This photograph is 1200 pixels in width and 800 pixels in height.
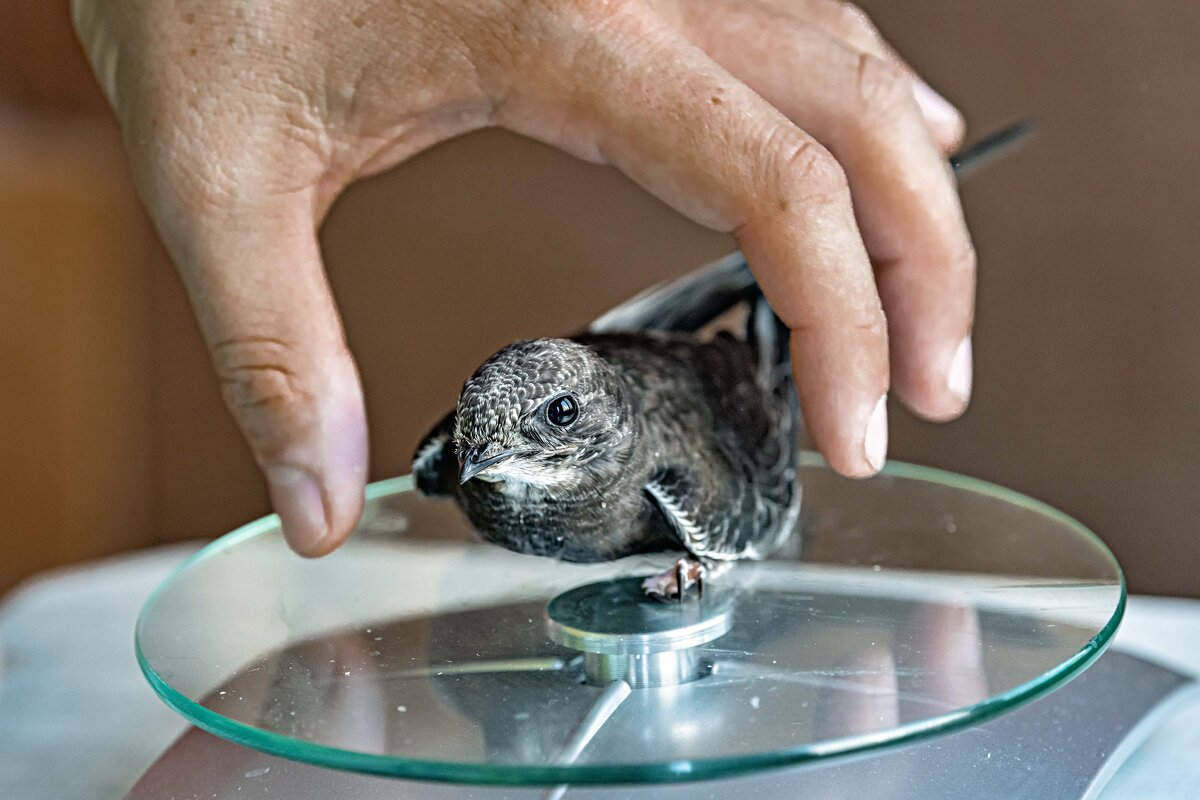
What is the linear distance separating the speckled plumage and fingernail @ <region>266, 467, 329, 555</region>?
120 millimetres

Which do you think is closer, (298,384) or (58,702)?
(298,384)

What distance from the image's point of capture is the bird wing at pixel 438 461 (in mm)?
1161

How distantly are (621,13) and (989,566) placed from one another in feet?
2.00

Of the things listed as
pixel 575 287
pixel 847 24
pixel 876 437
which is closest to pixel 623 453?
pixel 876 437

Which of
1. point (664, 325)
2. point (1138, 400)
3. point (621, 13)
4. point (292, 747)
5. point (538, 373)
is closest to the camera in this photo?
point (292, 747)

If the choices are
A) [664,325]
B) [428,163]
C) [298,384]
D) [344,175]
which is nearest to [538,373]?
[298,384]

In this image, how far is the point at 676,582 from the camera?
3.57 ft

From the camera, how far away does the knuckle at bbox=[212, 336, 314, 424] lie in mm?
1048

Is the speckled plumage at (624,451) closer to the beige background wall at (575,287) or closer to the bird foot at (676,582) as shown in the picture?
the bird foot at (676,582)

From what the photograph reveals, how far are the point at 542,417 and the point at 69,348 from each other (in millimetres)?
2237

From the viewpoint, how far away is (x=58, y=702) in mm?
1274

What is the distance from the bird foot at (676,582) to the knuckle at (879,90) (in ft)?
1.51

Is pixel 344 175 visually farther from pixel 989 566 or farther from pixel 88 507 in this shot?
pixel 88 507

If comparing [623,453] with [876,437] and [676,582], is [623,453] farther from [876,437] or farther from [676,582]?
[876,437]
